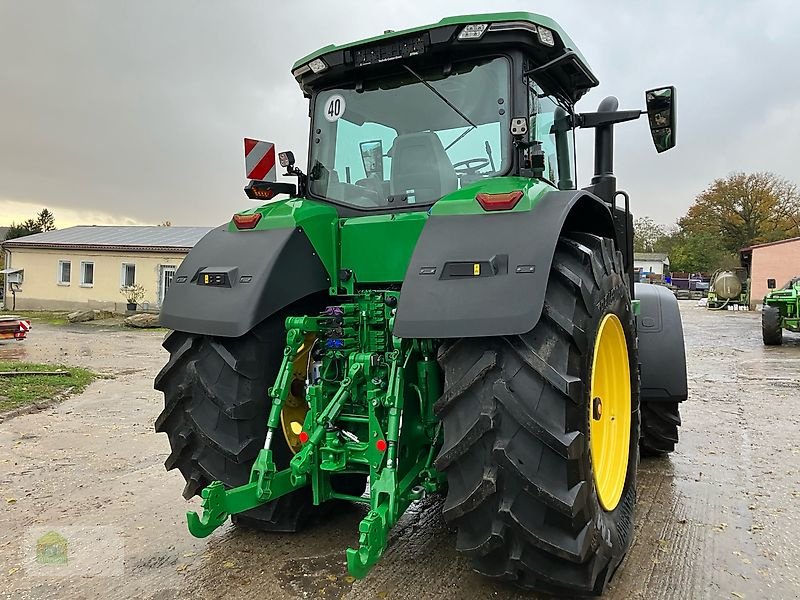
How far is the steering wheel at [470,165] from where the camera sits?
3.28 m

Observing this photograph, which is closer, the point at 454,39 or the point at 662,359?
the point at 454,39

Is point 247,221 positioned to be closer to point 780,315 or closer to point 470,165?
point 470,165

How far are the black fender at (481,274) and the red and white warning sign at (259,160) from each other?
159cm

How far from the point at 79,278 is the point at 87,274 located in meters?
0.41

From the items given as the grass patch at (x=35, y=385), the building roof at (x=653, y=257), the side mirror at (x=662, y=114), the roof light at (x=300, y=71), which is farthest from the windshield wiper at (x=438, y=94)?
the building roof at (x=653, y=257)

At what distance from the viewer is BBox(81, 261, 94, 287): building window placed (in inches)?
1070

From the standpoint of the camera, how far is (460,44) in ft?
10.3

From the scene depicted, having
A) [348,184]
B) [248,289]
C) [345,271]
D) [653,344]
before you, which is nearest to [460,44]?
[348,184]

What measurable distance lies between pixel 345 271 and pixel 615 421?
163cm

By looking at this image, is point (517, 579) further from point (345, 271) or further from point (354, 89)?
point (354, 89)

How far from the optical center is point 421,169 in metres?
3.40

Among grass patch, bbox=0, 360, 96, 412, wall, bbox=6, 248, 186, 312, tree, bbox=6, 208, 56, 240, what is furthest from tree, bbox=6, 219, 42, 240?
grass patch, bbox=0, 360, 96, 412

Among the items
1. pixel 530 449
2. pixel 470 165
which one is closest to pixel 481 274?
pixel 530 449

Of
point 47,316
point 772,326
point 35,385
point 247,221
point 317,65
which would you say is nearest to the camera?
point 247,221
